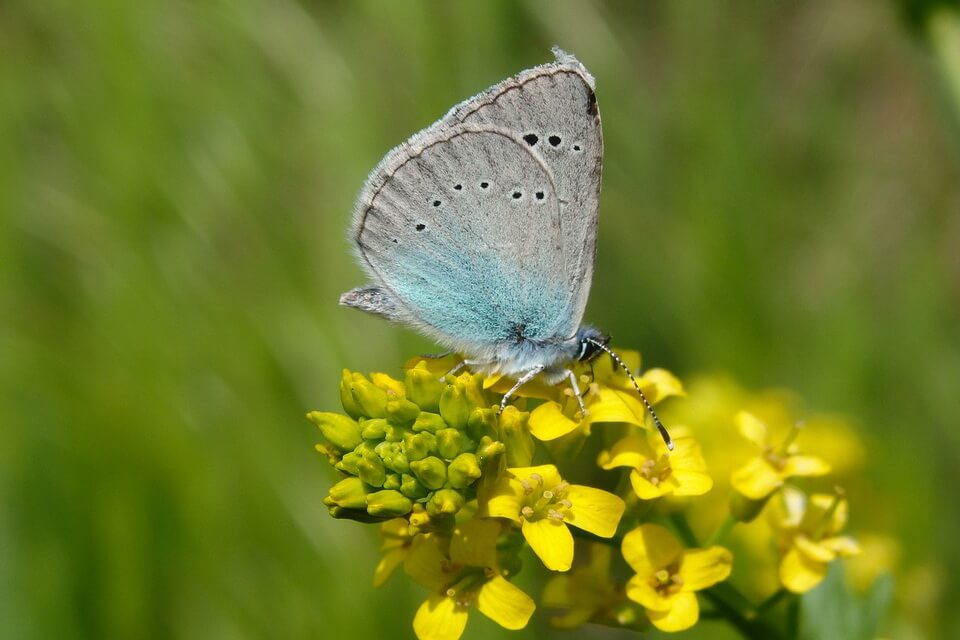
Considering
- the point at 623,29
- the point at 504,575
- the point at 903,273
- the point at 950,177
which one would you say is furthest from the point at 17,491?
the point at 950,177

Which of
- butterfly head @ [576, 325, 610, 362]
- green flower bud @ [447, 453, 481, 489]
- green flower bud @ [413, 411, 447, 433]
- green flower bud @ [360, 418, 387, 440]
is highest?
green flower bud @ [360, 418, 387, 440]

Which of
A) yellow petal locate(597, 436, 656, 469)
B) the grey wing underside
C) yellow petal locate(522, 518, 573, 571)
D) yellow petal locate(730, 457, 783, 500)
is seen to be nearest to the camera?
yellow petal locate(522, 518, 573, 571)

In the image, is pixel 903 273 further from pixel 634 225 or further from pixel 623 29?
pixel 623 29

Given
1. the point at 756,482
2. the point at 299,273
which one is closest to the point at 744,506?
the point at 756,482

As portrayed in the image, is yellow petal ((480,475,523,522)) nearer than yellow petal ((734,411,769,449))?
Yes

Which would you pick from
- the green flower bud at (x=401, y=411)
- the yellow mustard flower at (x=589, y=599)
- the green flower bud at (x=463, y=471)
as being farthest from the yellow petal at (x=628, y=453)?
the green flower bud at (x=401, y=411)

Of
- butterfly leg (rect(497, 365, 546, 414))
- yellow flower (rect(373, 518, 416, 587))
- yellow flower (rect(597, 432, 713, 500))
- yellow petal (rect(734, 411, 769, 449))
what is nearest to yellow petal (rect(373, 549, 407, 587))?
yellow flower (rect(373, 518, 416, 587))

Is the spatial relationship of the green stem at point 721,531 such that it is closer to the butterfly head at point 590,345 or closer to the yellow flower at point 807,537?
the yellow flower at point 807,537

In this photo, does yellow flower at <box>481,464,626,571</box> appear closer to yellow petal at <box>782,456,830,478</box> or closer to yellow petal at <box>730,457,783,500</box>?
yellow petal at <box>730,457,783,500</box>
